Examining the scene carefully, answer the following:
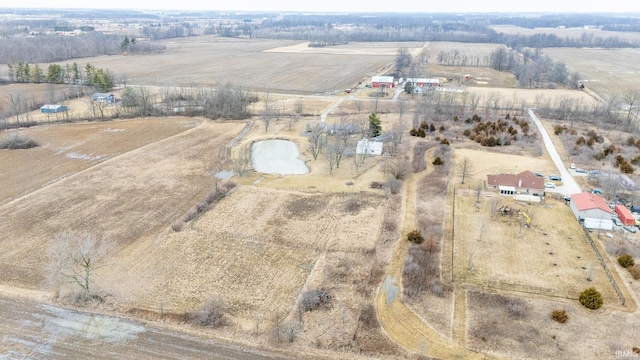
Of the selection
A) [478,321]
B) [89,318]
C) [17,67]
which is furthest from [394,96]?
[17,67]

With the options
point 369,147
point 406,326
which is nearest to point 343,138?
point 369,147

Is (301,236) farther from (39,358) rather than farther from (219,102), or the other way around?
(219,102)

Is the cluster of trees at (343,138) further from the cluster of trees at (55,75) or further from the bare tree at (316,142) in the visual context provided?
the cluster of trees at (55,75)

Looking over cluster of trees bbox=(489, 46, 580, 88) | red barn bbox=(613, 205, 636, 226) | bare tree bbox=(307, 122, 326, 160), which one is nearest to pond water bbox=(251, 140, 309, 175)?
bare tree bbox=(307, 122, 326, 160)

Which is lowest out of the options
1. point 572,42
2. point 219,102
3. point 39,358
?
point 39,358

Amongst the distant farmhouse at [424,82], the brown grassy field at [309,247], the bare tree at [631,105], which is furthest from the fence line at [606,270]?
the distant farmhouse at [424,82]

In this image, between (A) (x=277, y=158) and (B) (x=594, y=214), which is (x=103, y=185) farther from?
(B) (x=594, y=214)
